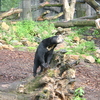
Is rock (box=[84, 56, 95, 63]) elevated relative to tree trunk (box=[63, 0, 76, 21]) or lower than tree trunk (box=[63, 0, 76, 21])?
lower

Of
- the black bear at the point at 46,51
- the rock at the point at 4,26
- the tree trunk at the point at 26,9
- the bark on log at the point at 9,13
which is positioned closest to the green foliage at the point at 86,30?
the tree trunk at the point at 26,9

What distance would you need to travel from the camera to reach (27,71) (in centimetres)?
764

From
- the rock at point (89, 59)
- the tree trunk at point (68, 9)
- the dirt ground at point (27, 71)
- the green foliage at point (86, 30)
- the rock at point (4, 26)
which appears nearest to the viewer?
the dirt ground at point (27, 71)

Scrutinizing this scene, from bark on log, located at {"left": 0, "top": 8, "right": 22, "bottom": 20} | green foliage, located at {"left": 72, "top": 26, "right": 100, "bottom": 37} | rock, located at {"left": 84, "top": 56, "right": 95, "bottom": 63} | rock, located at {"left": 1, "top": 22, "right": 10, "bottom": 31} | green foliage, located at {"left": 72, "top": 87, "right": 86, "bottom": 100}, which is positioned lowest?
green foliage, located at {"left": 72, "top": 87, "right": 86, "bottom": 100}

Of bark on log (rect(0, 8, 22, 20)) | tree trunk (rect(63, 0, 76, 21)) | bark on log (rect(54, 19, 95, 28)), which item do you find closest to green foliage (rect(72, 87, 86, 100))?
bark on log (rect(54, 19, 95, 28))

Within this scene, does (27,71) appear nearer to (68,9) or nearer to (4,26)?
(4,26)

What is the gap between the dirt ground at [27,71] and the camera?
6624 millimetres

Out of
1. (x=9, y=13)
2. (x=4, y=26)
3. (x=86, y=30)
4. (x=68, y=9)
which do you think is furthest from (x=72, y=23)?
(x=4, y=26)

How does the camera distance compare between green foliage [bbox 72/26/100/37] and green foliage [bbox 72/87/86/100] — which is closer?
green foliage [bbox 72/87/86/100]

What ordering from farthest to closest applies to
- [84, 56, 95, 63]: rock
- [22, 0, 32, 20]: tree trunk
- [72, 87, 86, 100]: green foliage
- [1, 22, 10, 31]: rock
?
[22, 0, 32, 20]: tree trunk, [1, 22, 10, 31]: rock, [84, 56, 95, 63]: rock, [72, 87, 86, 100]: green foliage

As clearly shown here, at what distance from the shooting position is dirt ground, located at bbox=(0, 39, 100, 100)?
6.62m

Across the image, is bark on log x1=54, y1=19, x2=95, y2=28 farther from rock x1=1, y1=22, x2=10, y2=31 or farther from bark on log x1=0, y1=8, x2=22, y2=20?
rock x1=1, y1=22, x2=10, y2=31

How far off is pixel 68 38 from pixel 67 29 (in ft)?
4.60

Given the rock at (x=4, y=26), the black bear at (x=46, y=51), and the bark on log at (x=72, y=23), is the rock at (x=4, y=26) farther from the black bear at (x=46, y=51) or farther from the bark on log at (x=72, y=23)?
the black bear at (x=46, y=51)
